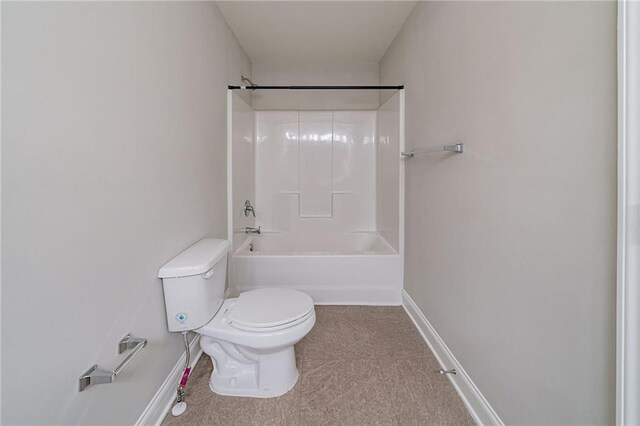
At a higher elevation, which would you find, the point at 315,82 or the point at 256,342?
the point at 315,82

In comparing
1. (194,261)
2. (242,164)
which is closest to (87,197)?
(194,261)

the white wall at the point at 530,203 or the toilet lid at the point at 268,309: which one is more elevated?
the white wall at the point at 530,203

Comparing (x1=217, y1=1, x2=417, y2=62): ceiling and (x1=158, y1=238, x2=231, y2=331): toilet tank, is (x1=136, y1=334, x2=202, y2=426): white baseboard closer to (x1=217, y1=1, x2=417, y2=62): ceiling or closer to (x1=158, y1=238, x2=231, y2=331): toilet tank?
(x1=158, y1=238, x2=231, y2=331): toilet tank

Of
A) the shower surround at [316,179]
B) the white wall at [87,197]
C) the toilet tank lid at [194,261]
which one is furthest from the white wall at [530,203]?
the shower surround at [316,179]

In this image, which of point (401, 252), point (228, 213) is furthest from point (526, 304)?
point (228, 213)

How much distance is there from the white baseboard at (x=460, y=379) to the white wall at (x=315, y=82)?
233cm

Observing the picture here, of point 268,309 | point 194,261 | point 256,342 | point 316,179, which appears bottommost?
point 256,342

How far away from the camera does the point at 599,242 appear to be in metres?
0.77

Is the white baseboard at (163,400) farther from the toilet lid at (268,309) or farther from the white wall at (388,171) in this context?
the white wall at (388,171)

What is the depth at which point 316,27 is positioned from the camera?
7.98 ft

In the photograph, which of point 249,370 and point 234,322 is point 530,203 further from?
point 249,370

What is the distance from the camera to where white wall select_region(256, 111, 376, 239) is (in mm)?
3330

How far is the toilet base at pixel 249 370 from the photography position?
1.48 meters

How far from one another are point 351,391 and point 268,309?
23.7 inches
